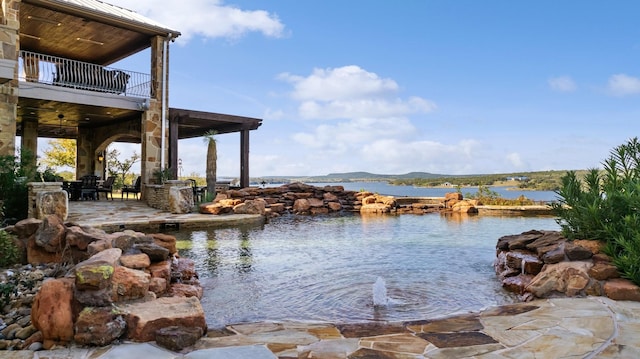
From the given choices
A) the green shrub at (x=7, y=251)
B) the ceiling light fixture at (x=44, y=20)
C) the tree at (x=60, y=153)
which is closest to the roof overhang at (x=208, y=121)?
the ceiling light fixture at (x=44, y=20)

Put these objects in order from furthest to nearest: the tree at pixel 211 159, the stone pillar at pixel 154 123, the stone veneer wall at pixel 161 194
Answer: the tree at pixel 211 159 → the stone pillar at pixel 154 123 → the stone veneer wall at pixel 161 194

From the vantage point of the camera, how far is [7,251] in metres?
4.75

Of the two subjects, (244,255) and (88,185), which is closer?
(244,255)

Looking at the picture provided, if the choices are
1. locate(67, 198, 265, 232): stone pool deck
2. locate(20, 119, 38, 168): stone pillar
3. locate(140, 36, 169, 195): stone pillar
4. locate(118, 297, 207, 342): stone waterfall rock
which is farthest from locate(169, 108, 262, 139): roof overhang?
locate(118, 297, 207, 342): stone waterfall rock

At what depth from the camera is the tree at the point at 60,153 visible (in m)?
20.3

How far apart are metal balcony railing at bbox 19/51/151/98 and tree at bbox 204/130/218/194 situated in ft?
8.19

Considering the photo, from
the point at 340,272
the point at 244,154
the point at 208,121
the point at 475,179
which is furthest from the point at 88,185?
the point at 475,179

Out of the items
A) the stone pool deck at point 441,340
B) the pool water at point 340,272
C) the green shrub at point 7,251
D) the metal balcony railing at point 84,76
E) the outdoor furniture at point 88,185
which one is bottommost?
the pool water at point 340,272

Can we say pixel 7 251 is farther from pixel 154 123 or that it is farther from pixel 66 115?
pixel 66 115

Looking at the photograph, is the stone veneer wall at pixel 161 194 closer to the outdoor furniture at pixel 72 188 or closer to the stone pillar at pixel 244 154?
the outdoor furniture at pixel 72 188

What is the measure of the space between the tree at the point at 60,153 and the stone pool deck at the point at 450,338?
68.3 ft

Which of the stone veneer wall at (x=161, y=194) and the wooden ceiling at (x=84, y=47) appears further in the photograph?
the stone veneer wall at (x=161, y=194)

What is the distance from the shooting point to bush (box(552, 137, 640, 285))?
4.03 metres

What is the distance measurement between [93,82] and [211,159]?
14.3ft
